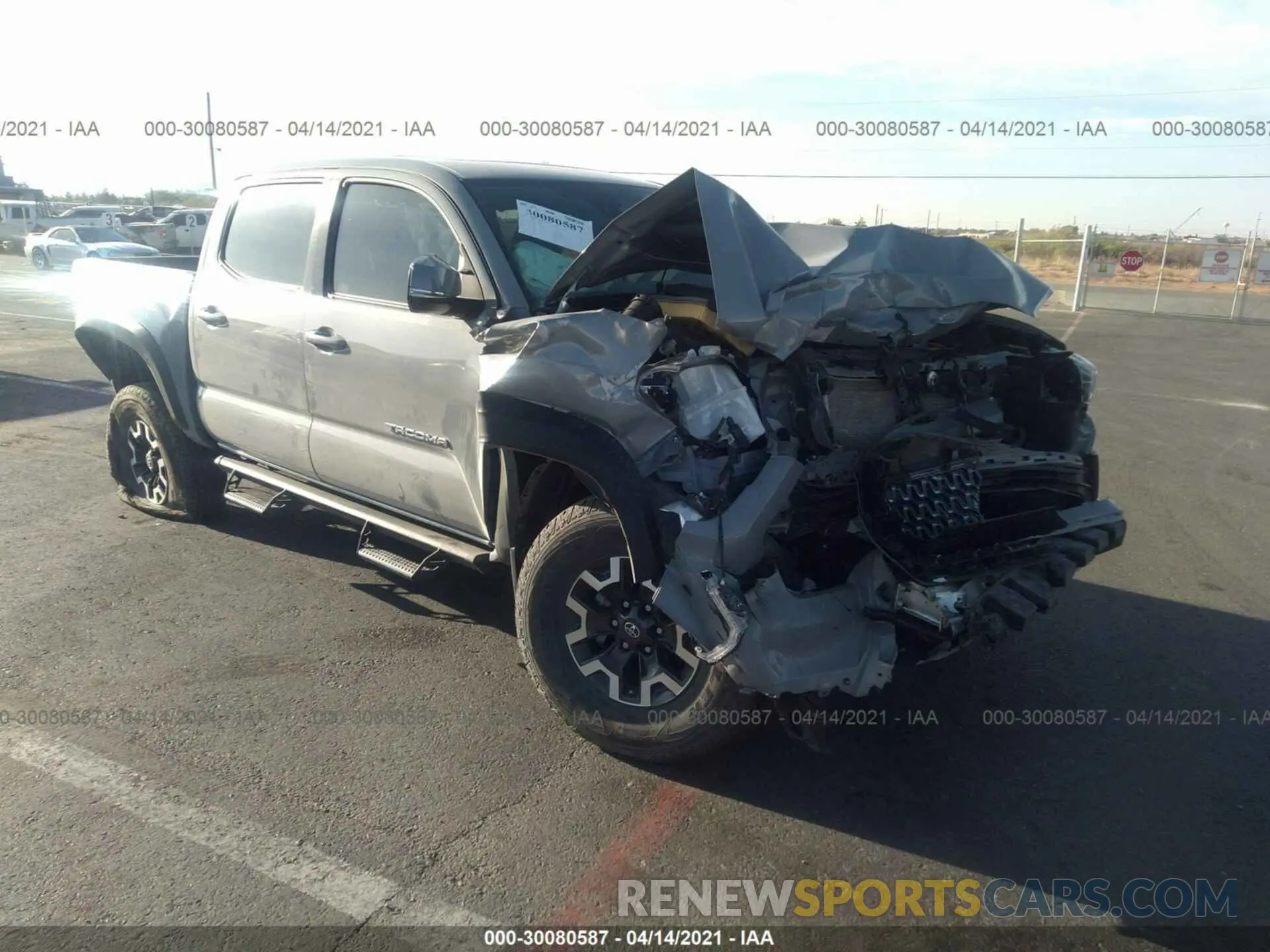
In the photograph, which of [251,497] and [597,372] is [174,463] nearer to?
[251,497]

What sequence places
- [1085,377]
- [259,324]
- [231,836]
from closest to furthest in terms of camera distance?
[231,836] → [1085,377] → [259,324]

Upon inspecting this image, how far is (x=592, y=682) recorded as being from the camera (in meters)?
3.64

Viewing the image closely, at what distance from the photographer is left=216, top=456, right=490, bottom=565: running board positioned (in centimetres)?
419

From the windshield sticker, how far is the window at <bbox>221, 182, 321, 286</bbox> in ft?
4.13

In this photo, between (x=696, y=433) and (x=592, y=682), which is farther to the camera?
(x=592, y=682)

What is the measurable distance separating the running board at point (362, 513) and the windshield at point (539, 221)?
108cm

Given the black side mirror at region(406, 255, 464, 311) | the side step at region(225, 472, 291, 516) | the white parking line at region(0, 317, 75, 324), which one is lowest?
the white parking line at region(0, 317, 75, 324)

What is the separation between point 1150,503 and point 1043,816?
165 inches

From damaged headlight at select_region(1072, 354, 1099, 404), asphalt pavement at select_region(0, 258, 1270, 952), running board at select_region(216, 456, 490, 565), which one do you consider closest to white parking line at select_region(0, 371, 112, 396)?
asphalt pavement at select_region(0, 258, 1270, 952)

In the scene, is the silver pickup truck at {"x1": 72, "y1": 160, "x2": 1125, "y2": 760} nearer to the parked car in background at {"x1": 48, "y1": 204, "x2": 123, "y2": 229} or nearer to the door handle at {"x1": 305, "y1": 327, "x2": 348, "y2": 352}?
the door handle at {"x1": 305, "y1": 327, "x2": 348, "y2": 352}

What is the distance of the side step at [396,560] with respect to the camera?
4316mm

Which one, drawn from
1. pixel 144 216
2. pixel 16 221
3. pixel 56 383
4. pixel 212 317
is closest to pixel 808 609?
pixel 212 317

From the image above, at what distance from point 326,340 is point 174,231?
30284 millimetres

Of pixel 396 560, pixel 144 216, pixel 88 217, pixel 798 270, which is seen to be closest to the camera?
pixel 798 270
